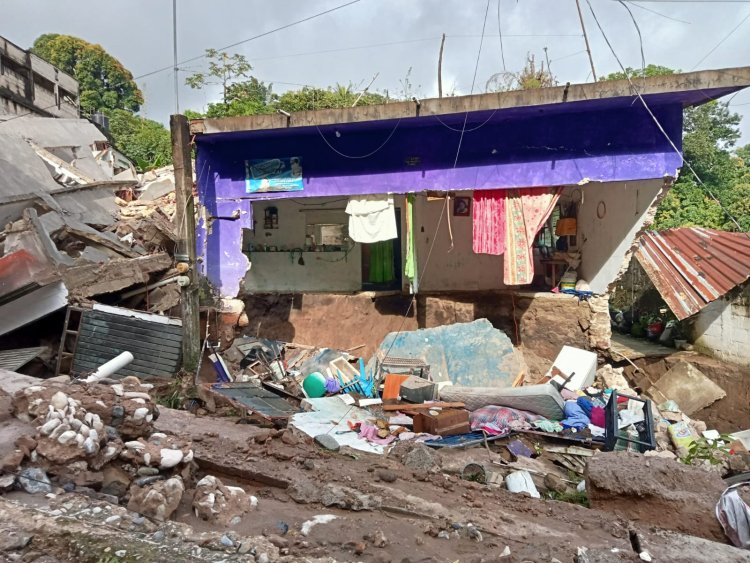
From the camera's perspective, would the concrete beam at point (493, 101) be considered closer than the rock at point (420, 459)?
No

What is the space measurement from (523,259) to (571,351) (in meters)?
2.14

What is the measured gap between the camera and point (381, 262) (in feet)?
41.0

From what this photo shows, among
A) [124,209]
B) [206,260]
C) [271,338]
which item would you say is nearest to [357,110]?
[206,260]

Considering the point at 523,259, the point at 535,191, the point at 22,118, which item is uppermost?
the point at 22,118

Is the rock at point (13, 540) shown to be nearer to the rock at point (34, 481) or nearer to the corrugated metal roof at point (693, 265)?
the rock at point (34, 481)

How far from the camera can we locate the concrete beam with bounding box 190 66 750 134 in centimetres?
769

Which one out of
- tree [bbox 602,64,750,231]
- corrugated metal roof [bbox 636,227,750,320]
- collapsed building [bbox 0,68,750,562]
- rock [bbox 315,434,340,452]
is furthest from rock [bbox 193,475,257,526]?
tree [bbox 602,64,750,231]

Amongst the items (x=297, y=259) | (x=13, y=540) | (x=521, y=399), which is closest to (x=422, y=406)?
(x=521, y=399)

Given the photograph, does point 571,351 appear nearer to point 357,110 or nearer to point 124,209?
point 357,110

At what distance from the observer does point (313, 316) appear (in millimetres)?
11672

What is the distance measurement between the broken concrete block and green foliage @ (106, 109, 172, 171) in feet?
63.5

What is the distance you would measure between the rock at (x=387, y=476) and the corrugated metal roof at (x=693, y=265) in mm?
8289

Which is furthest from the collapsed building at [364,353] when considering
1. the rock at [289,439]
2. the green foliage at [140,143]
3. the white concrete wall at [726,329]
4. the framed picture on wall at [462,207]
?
the green foliage at [140,143]

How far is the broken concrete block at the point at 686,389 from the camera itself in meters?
9.69
